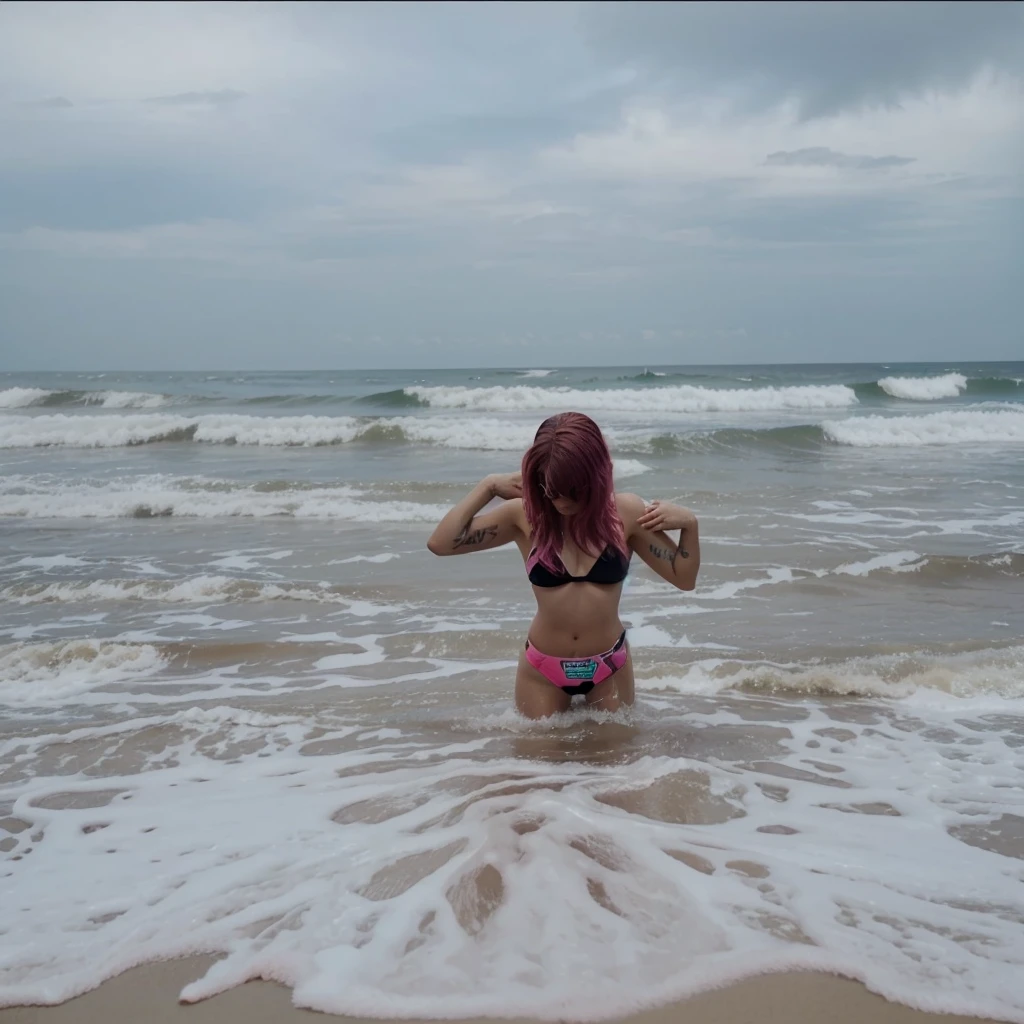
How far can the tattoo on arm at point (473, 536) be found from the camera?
378 cm

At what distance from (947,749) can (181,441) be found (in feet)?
75.5

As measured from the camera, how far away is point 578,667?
4000 millimetres

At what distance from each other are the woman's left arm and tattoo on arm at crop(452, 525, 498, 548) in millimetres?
578

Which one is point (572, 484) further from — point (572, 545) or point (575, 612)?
point (575, 612)

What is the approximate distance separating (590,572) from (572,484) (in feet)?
1.80

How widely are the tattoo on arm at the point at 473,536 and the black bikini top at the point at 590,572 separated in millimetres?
194

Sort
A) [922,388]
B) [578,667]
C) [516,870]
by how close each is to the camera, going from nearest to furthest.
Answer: [516,870] < [578,667] < [922,388]

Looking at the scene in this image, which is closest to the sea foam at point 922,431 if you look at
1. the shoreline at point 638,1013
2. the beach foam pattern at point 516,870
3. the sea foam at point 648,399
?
the sea foam at point 648,399

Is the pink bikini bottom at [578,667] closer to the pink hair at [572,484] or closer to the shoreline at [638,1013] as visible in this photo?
the pink hair at [572,484]

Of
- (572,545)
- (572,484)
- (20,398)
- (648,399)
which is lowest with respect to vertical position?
(572,545)

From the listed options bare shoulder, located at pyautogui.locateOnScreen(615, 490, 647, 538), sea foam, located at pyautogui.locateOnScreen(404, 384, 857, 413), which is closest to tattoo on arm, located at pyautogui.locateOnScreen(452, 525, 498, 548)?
bare shoulder, located at pyautogui.locateOnScreen(615, 490, 647, 538)

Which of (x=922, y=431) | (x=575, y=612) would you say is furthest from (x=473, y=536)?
(x=922, y=431)

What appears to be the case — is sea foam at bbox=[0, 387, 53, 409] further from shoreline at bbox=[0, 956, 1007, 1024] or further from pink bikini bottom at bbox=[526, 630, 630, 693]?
shoreline at bbox=[0, 956, 1007, 1024]

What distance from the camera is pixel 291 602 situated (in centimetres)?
772
